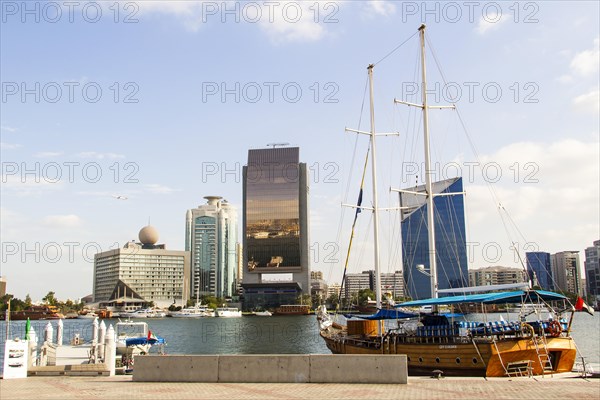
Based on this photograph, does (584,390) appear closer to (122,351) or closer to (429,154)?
(429,154)

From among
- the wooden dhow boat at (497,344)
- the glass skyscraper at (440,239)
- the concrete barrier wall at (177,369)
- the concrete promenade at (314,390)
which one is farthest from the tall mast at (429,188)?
the glass skyscraper at (440,239)

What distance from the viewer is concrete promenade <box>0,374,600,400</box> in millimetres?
19688

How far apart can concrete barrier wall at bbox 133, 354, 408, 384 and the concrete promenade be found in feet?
2.03

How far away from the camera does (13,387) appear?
23.6m

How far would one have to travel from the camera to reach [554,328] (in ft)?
111

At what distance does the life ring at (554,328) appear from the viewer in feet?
109

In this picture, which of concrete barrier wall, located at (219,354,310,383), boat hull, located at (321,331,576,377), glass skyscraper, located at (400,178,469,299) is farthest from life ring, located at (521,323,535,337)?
glass skyscraper, located at (400,178,469,299)

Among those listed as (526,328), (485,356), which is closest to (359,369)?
(485,356)

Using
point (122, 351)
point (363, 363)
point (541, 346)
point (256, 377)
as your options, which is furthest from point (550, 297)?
point (122, 351)

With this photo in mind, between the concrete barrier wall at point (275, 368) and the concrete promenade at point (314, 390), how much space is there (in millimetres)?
620

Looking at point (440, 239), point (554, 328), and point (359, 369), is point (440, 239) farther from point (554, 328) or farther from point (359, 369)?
point (359, 369)

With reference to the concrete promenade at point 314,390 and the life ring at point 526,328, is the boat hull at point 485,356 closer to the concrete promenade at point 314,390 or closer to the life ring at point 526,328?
the life ring at point 526,328

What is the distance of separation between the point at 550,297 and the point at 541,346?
3.51 metres

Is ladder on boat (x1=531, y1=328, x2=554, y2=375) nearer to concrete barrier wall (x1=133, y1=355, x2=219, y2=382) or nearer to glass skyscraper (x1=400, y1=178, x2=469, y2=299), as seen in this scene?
concrete barrier wall (x1=133, y1=355, x2=219, y2=382)
